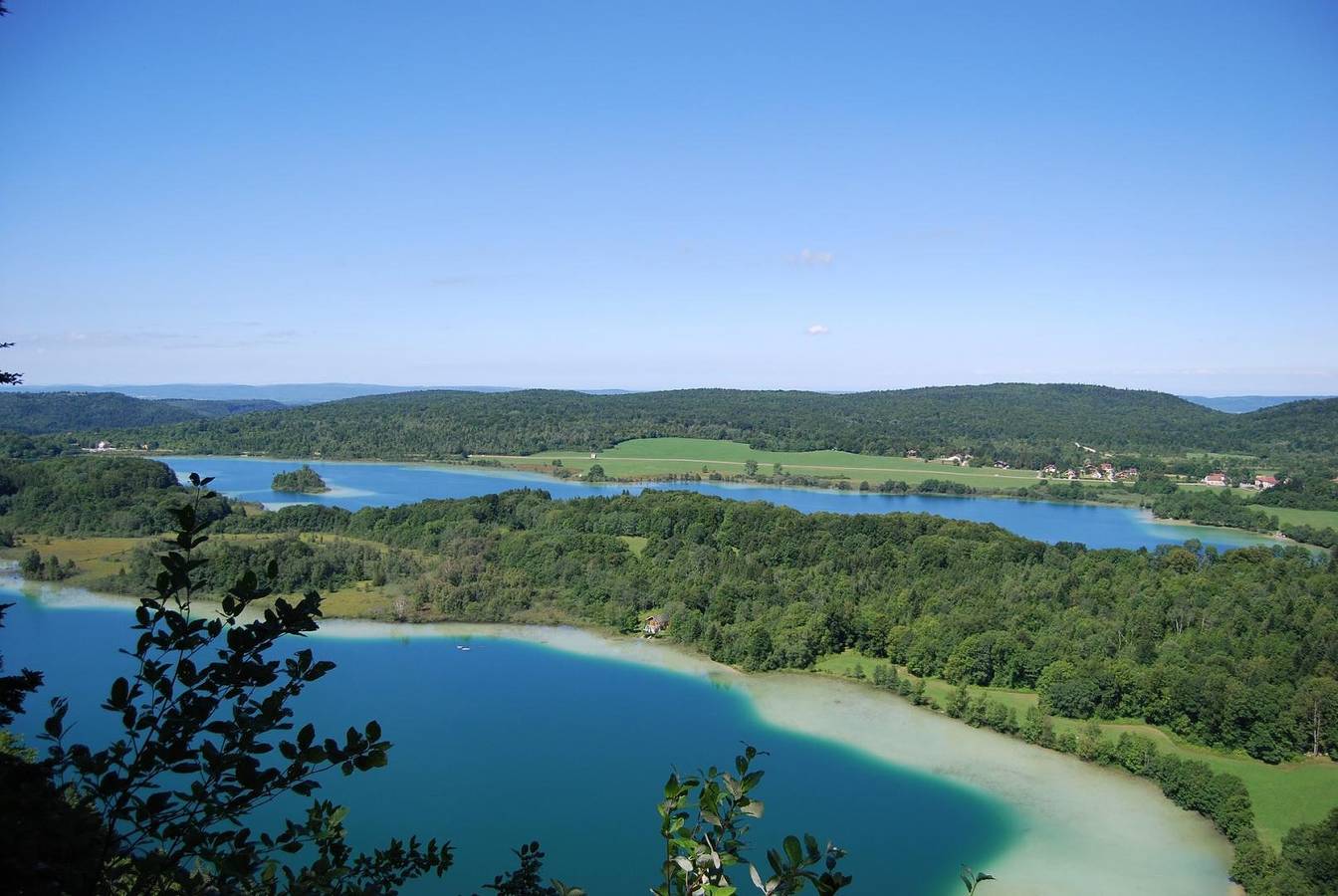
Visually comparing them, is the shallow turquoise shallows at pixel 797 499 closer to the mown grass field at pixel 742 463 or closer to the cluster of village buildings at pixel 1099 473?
the mown grass field at pixel 742 463

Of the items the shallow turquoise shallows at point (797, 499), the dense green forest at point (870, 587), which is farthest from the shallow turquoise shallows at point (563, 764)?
the shallow turquoise shallows at point (797, 499)

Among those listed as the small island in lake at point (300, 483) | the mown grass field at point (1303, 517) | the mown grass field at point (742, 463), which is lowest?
the mown grass field at point (1303, 517)

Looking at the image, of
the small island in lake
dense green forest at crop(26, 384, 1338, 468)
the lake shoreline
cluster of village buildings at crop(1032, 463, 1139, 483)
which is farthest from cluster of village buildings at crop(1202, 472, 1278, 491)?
the small island in lake

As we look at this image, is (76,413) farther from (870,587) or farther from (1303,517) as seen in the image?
(1303,517)

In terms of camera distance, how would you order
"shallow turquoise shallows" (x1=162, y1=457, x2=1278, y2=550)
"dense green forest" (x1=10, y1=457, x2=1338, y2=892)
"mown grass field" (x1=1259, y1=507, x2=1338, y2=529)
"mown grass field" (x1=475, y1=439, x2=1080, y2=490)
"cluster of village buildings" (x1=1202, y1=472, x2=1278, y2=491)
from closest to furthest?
1. "dense green forest" (x1=10, y1=457, x2=1338, y2=892)
2. "shallow turquoise shallows" (x1=162, y1=457, x2=1278, y2=550)
3. "mown grass field" (x1=1259, y1=507, x2=1338, y2=529)
4. "cluster of village buildings" (x1=1202, y1=472, x2=1278, y2=491)
5. "mown grass field" (x1=475, y1=439, x2=1080, y2=490)

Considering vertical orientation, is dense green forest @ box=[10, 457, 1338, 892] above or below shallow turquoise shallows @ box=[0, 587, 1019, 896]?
above

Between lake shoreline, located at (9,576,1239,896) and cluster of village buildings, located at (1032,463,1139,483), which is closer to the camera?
lake shoreline, located at (9,576,1239,896)

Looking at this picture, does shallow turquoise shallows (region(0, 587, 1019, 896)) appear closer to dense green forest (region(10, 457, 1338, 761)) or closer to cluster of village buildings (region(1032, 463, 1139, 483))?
dense green forest (region(10, 457, 1338, 761))
